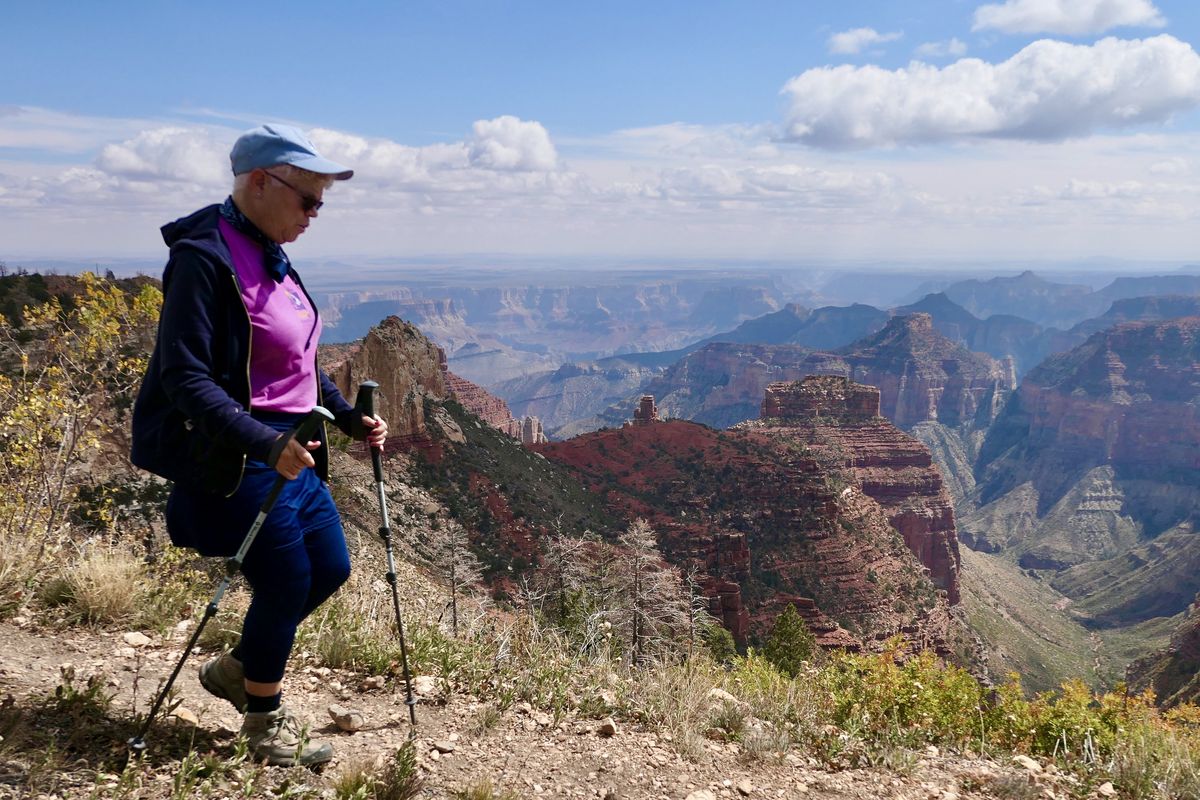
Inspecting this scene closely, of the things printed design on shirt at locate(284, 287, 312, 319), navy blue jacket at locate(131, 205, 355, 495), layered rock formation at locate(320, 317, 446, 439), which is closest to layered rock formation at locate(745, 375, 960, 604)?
layered rock formation at locate(320, 317, 446, 439)

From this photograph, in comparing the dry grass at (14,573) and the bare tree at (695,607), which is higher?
the dry grass at (14,573)

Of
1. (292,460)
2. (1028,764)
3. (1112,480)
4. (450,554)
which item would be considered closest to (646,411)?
(450,554)

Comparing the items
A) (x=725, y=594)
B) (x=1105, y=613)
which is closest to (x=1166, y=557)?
(x=1105, y=613)

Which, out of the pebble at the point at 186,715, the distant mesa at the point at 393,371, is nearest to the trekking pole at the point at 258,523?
the pebble at the point at 186,715

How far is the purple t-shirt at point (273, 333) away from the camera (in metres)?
3.11

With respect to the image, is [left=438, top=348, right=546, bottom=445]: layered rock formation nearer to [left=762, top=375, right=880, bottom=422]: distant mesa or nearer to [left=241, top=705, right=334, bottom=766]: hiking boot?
[left=762, top=375, right=880, bottom=422]: distant mesa

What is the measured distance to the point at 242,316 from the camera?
9.93 feet

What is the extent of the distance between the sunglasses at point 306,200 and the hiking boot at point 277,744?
2.26 meters

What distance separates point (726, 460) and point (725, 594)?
18.5 metres

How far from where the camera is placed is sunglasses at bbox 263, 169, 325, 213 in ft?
10.4

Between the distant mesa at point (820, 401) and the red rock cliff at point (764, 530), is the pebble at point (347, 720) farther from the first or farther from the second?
the distant mesa at point (820, 401)

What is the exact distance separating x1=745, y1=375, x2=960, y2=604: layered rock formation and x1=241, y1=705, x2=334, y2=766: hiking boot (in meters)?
84.8

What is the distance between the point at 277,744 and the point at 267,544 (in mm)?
935

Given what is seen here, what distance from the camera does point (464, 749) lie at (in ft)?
12.7
